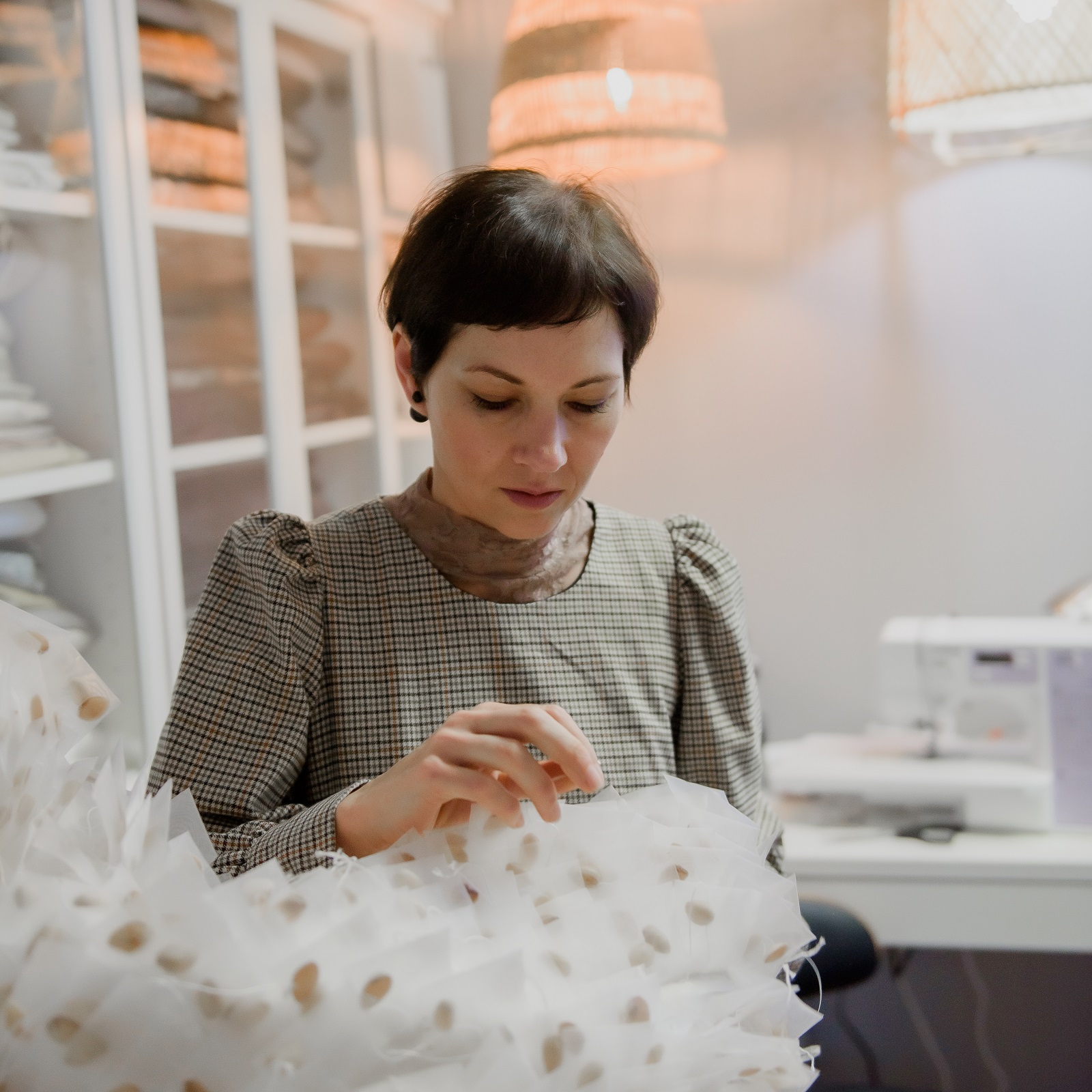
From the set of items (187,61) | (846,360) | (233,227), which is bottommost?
(846,360)

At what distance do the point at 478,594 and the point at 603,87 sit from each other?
1.30 meters

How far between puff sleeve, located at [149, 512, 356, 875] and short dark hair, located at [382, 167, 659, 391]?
8.7 inches

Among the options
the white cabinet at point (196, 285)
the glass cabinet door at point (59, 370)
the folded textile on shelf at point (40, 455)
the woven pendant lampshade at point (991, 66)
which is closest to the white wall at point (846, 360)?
the woven pendant lampshade at point (991, 66)

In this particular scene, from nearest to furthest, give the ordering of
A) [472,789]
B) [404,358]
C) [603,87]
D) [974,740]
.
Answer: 1. [472,789]
2. [404,358]
3. [603,87]
4. [974,740]

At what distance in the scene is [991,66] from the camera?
1.83 meters

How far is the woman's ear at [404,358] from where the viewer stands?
1.06 metres

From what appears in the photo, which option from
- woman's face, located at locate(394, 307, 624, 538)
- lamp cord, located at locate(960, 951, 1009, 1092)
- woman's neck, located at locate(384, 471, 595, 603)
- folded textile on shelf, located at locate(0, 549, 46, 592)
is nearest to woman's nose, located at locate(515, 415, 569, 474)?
woman's face, located at locate(394, 307, 624, 538)

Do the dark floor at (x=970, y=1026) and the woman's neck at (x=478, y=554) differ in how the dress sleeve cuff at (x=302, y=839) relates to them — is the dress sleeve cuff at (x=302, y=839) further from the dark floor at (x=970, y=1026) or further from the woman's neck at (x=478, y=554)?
the dark floor at (x=970, y=1026)

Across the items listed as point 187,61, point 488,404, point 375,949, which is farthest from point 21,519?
point 375,949

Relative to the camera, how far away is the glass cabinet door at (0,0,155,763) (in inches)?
63.0

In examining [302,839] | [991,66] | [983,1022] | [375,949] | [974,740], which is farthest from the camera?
[983,1022]

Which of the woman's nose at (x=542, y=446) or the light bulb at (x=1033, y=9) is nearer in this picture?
the woman's nose at (x=542, y=446)

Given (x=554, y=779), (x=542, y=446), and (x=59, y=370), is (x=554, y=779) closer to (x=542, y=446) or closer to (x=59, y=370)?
(x=542, y=446)

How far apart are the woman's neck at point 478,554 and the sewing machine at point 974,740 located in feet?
3.99
